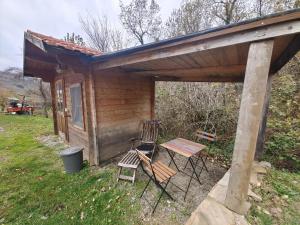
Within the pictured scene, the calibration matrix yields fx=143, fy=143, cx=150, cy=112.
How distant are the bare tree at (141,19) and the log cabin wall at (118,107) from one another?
7.55 m

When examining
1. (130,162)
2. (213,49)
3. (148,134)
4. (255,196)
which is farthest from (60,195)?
(213,49)

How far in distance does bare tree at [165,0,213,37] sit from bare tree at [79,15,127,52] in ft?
14.4

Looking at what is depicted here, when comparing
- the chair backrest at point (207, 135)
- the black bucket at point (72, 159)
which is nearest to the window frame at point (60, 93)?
the black bucket at point (72, 159)

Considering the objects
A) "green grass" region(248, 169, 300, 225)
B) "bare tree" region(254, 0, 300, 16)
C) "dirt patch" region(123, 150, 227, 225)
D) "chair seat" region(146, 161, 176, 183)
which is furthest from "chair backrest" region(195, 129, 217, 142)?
"bare tree" region(254, 0, 300, 16)

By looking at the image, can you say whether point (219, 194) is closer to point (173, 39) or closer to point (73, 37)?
point (173, 39)

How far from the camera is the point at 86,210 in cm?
235

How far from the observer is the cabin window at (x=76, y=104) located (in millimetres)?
3821

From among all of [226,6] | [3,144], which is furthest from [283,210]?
[226,6]

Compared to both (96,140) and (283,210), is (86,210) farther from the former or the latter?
(283,210)

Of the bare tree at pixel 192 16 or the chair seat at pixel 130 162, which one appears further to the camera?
the bare tree at pixel 192 16

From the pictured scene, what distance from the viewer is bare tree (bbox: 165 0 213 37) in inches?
325

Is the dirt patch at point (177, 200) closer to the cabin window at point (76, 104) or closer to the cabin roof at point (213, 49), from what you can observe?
the cabin window at point (76, 104)

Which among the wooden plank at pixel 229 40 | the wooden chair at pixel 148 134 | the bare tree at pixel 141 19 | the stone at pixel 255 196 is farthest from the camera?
the bare tree at pixel 141 19

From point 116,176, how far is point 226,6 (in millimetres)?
9983
